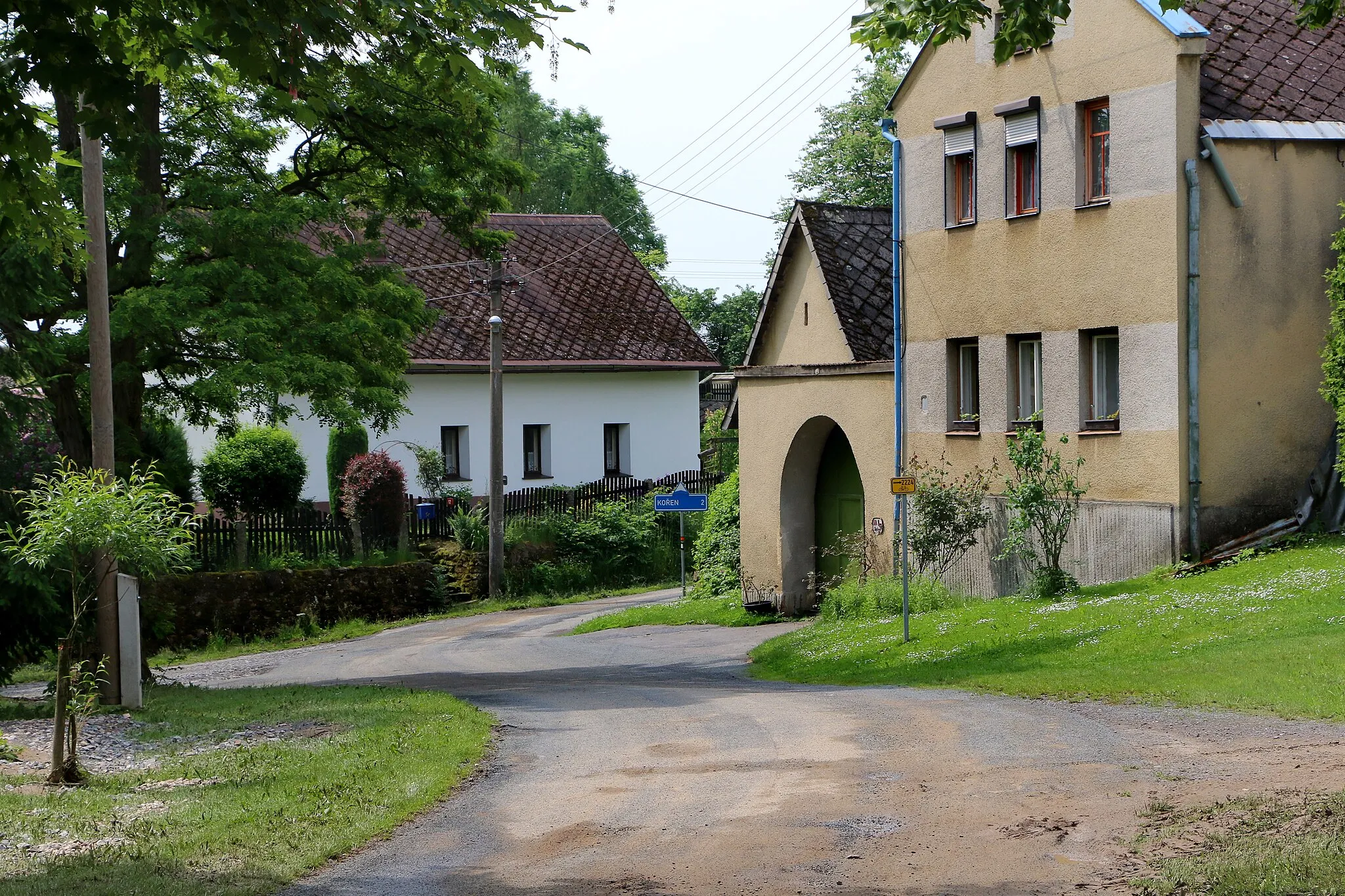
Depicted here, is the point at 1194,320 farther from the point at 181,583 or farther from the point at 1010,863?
the point at 181,583

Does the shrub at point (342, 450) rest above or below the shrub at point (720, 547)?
above

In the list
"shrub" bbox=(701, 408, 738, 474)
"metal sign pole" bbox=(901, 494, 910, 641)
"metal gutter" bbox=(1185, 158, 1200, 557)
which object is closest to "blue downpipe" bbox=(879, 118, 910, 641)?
"metal sign pole" bbox=(901, 494, 910, 641)

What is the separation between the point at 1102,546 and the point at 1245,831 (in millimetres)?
14155

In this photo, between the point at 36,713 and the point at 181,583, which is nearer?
the point at 36,713

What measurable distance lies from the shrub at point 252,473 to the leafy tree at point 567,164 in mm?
31927

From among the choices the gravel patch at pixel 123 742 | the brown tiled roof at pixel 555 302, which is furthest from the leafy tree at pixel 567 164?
the gravel patch at pixel 123 742

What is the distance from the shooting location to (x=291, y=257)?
21.0 m

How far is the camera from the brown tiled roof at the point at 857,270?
27.5 m

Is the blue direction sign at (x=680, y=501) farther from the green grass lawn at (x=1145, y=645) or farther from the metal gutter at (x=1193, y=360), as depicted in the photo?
the metal gutter at (x=1193, y=360)

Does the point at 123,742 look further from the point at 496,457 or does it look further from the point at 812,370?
the point at 496,457

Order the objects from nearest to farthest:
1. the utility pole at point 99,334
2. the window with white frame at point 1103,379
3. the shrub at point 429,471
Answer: the utility pole at point 99,334
the window with white frame at point 1103,379
the shrub at point 429,471

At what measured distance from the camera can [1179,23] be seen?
2014 centimetres

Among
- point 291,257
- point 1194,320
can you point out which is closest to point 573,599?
point 291,257

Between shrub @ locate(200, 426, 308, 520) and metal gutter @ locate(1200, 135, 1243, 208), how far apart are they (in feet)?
78.5
